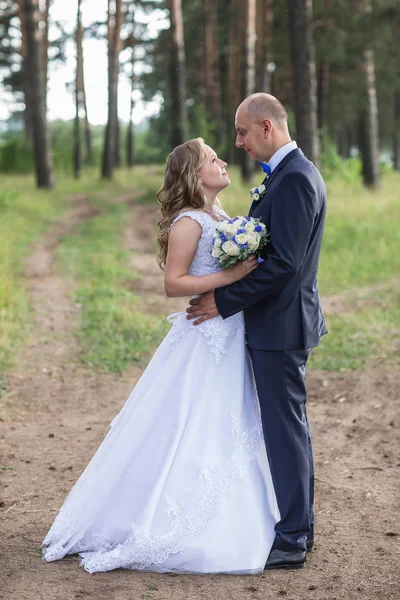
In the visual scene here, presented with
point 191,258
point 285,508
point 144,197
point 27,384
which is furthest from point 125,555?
point 144,197

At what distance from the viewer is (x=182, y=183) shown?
14.9 ft

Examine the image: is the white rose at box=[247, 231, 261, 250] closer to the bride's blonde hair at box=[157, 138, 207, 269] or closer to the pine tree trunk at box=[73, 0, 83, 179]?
the bride's blonde hair at box=[157, 138, 207, 269]

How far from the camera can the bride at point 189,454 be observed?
4480mm

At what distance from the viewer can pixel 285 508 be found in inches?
178

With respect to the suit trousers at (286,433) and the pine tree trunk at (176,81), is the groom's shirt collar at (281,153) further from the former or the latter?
the pine tree trunk at (176,81)

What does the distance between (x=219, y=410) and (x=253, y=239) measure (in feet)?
3.51

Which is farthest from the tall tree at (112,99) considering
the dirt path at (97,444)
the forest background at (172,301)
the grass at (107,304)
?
the dirt path at (97,444)

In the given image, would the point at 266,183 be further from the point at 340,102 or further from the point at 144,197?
the point at 340,102

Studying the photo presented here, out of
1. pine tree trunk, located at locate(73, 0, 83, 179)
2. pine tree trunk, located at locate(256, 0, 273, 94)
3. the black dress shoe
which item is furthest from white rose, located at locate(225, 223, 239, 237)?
pine tree trunk, located at locate(73, 0, 83, 179)

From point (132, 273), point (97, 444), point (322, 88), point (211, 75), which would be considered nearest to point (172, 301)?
point (132, 273)

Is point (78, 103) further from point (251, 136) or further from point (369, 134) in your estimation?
point (251, 136)

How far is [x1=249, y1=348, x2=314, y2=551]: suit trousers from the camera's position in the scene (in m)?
4.45

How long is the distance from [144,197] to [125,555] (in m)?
20.4

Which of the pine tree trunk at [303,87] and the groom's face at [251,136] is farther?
the pine tree trunk at [303,87]
